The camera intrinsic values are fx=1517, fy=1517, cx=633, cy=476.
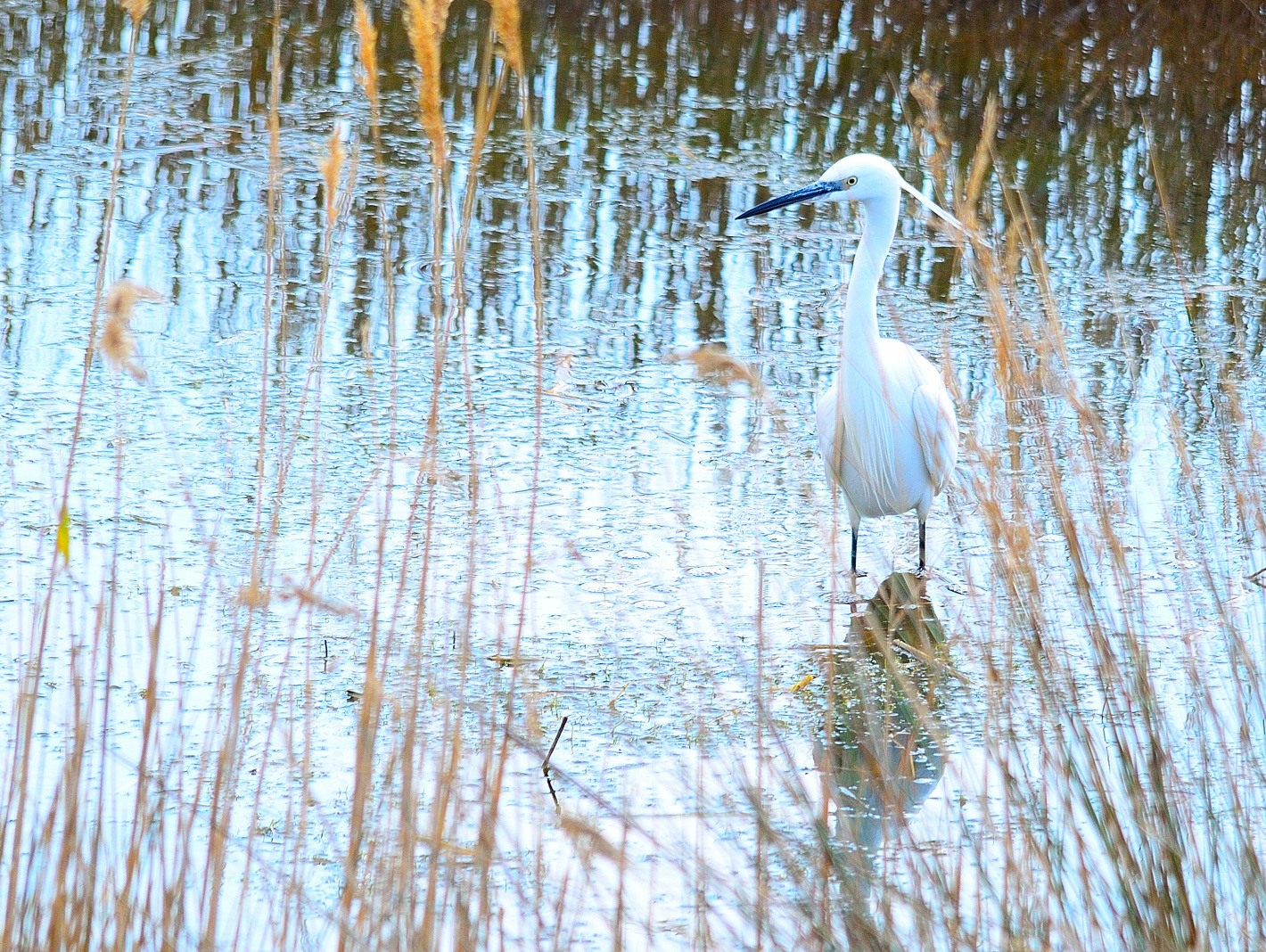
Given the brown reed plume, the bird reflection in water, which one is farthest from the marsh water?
the brown reed plume

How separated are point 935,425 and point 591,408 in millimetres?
Result: 1028

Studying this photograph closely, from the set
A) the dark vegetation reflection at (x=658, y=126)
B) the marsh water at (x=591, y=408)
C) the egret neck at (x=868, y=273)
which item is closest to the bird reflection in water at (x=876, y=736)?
the marsh water at (x=591, y=408)

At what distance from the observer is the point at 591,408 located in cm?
382

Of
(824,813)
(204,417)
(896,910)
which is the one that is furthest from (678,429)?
(824,813)

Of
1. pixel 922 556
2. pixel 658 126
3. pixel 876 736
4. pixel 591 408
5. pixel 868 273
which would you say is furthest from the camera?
pixel 658 126

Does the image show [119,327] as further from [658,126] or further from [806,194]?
[658,126]

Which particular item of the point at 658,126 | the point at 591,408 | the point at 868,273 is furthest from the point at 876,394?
the point at 658,126

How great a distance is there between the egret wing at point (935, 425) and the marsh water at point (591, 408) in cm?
21

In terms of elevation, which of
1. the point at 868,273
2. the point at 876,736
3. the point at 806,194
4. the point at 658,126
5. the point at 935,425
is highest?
the point at 658,126

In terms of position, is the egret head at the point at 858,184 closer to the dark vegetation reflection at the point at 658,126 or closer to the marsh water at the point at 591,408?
the marsh water at the point at 591,408

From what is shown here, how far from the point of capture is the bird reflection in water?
4.47ft

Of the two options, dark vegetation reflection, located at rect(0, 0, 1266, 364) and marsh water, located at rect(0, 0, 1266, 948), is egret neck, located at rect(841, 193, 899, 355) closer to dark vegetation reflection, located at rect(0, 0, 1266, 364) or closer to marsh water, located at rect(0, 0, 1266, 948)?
marsh water, located at rect(0, 0, 1266, 948)

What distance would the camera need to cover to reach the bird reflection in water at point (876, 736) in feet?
4.47

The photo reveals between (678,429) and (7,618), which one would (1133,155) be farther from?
(7,618)
